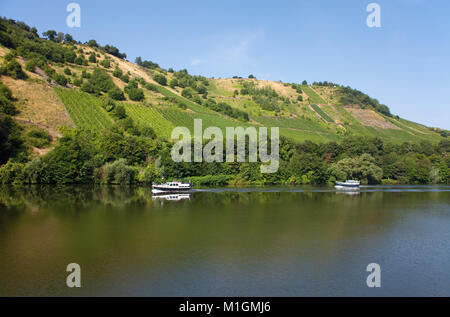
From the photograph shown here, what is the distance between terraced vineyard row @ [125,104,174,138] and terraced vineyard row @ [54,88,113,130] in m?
7.27

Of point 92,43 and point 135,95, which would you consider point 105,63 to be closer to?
point 92,43

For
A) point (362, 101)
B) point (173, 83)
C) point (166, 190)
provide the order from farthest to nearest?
point (362, 101)
point (173, 83)
point (166, 190)

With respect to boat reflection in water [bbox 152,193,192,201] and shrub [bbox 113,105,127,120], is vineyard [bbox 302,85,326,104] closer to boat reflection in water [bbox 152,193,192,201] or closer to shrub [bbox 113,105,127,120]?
shrub [bbox 113,105,127,120]

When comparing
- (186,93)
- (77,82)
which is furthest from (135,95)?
(186,93)

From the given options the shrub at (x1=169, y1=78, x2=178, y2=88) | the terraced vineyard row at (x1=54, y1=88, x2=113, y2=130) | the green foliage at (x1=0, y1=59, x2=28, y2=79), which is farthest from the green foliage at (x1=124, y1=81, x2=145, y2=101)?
the shrub at (x1=169, y1=78, x2=178, y2=88)

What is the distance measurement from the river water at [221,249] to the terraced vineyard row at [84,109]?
137 feet

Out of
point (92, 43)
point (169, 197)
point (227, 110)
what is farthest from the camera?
point (92, 43)

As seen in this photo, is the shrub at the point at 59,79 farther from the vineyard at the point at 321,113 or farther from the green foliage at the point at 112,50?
the vineyard at the point at 321,113

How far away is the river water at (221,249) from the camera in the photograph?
685 inches

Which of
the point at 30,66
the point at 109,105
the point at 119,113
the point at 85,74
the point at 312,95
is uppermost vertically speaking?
the point at 312,95

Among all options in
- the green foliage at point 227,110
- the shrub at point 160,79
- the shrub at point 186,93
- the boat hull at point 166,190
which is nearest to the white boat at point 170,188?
the boat hull at point 166,190

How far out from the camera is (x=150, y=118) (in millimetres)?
94812

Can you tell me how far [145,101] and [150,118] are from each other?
16426mm
